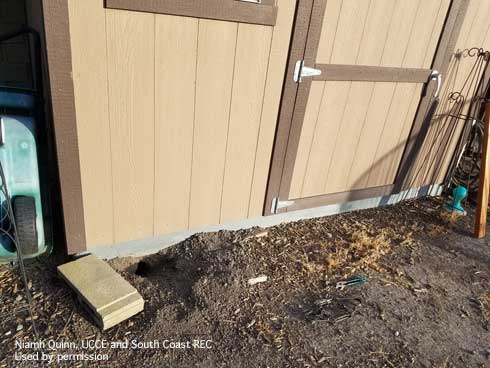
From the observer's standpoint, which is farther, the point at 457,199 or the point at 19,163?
the point at 457,199

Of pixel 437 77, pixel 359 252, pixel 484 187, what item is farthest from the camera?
pixel 484 187

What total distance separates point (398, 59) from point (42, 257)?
2874 mm

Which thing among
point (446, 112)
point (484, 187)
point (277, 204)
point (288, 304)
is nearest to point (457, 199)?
point (484, 187)

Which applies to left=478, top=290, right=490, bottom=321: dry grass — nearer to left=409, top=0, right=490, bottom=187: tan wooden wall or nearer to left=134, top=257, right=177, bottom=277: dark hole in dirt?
left=409, top=0, right=490, bottom=187: tan wooden wall

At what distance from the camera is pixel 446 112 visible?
370 cm

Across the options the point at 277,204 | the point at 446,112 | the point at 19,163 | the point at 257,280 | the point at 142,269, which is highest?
the point at 446,112

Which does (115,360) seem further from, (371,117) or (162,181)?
(371,117)

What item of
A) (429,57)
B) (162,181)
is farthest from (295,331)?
(429,57)

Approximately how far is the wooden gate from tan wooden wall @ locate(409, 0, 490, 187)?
193 millimetres

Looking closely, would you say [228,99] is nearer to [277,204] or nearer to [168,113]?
[168,113]

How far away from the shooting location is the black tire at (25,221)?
2.21 meters

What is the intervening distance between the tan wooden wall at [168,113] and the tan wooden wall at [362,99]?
37 cm

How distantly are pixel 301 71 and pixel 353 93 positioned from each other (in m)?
0.58

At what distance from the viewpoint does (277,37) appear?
8.11ft
